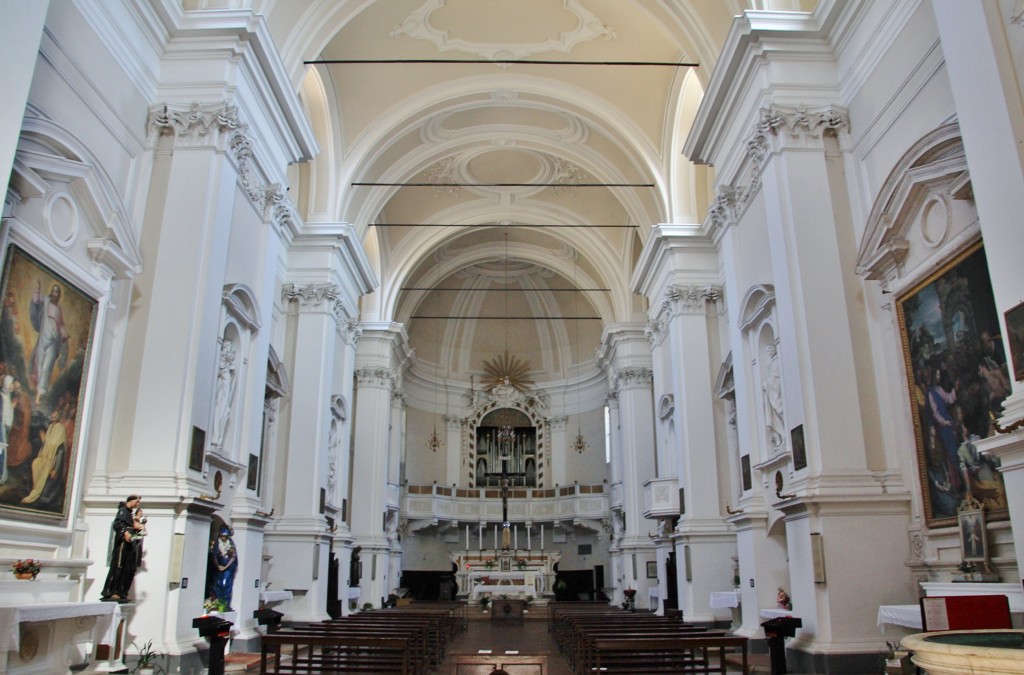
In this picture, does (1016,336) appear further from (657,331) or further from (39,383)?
(657,331)

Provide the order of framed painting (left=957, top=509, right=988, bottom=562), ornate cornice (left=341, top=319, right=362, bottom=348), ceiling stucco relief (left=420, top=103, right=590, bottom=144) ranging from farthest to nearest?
ceiling stucco relief (left=420, top=103, right=590, bottom=144) → ornate cornice (left=341, top=319, right=362, bottom=348) → framed painting (left=957, top=509, right=988, bottom=562)

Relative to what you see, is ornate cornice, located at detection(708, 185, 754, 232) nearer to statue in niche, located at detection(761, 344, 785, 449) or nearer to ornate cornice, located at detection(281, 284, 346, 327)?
statue in niche, located at detection(761, 344, 785, 449)

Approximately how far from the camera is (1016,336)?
5543 mm

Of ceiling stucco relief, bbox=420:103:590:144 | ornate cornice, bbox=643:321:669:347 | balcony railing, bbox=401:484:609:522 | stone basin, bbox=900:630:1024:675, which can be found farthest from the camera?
balcony railing, bbox=401:484:609:522

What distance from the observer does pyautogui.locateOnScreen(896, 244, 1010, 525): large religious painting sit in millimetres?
6750

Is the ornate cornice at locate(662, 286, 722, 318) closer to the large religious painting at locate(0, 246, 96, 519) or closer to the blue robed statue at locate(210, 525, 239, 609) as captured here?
the blue robed statue at locate(210, 525, 239, 609)

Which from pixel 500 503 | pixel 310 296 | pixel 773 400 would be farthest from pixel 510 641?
pixel 500 503

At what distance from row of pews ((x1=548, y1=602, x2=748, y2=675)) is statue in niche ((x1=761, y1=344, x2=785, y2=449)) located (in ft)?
8.56

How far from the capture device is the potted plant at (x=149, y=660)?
7582mm

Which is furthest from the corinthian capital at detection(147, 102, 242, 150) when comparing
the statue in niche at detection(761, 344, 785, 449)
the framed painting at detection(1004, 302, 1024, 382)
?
the framed painting at detection(1004, 302, 1024, 382)

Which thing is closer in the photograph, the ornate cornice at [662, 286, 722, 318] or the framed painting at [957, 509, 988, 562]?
the framed painting at [957, 509, 988, 562]

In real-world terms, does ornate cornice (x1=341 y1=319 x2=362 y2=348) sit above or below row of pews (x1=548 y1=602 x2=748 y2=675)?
above

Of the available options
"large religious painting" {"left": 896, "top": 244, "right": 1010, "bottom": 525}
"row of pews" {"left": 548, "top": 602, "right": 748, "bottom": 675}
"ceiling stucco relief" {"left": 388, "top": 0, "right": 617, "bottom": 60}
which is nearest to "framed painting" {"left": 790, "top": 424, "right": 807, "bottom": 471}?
"large religious painting" {"left": 896, "top": 244, "right": 1010, "bottom": 525}

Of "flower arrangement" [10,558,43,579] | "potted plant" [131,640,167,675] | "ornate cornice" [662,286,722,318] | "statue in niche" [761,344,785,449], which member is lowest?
"potted plant" [131,640,167,675]
